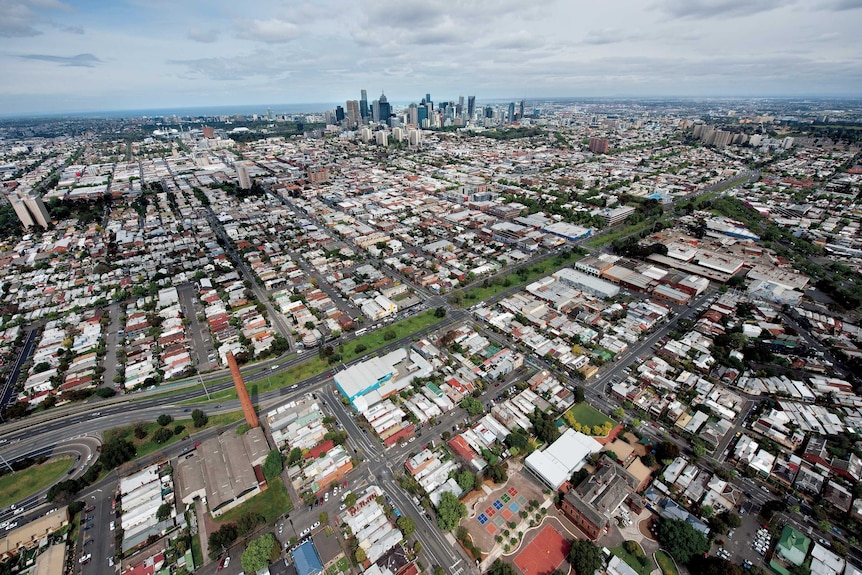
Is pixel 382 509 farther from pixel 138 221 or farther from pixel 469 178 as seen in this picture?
pixel 469 178

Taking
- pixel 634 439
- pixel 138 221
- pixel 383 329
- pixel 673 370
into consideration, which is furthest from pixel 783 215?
pixel 138 221

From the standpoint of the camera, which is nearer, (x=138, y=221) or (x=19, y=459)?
(x=19, y=459)

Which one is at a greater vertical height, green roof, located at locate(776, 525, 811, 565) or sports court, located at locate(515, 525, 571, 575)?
green roof, located at locate(776, 525, 811, 565)

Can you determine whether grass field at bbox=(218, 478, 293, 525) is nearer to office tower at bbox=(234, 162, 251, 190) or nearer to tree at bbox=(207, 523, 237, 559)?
tree at bbox=(207, 523, 237, 559)

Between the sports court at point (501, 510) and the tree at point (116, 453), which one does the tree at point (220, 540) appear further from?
the sports court at point (501, 510)

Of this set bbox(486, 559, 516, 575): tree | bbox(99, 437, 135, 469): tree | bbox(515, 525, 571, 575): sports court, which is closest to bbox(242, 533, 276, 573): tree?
bbox(486, 559, 516, 575): tree
